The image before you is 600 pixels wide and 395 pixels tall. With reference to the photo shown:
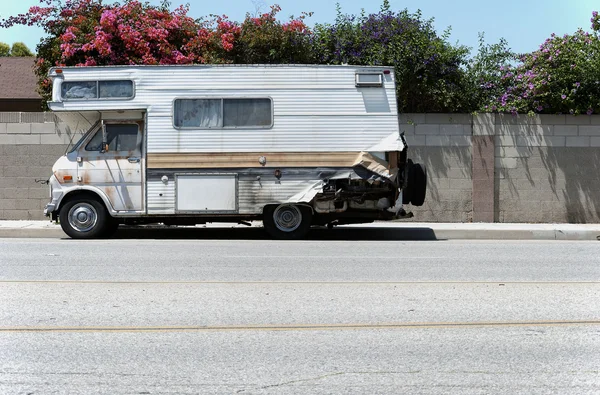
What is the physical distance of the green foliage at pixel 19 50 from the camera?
5441 cm

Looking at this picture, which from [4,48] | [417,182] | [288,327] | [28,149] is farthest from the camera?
[4,48]

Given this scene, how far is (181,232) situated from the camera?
58.5 feet

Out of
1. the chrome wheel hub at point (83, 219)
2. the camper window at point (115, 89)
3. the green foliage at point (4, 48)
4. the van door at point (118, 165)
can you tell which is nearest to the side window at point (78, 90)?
the camper window at point (115, 89)

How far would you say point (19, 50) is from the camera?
2169 inches

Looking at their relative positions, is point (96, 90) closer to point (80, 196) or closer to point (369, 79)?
point (80, 196)

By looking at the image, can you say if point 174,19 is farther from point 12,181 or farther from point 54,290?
point 54,290

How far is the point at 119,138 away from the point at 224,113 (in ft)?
6.36

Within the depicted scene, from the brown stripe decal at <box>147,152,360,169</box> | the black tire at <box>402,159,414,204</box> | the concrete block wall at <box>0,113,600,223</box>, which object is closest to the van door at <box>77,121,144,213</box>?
the brown stripe decal at <box>147,152,360,169</box>

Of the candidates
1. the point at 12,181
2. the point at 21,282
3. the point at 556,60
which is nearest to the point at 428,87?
the point at 556,60

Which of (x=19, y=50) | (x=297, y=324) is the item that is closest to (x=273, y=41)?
(x=297, y=324)

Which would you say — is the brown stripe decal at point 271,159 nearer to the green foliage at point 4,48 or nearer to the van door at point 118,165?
the van door at point 118,165

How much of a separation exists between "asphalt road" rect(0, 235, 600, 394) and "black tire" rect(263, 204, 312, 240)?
3374 mm

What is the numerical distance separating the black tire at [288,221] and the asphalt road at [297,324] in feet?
11.1

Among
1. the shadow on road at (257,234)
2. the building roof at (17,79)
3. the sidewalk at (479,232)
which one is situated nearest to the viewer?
the shadow on road at (257,234)
